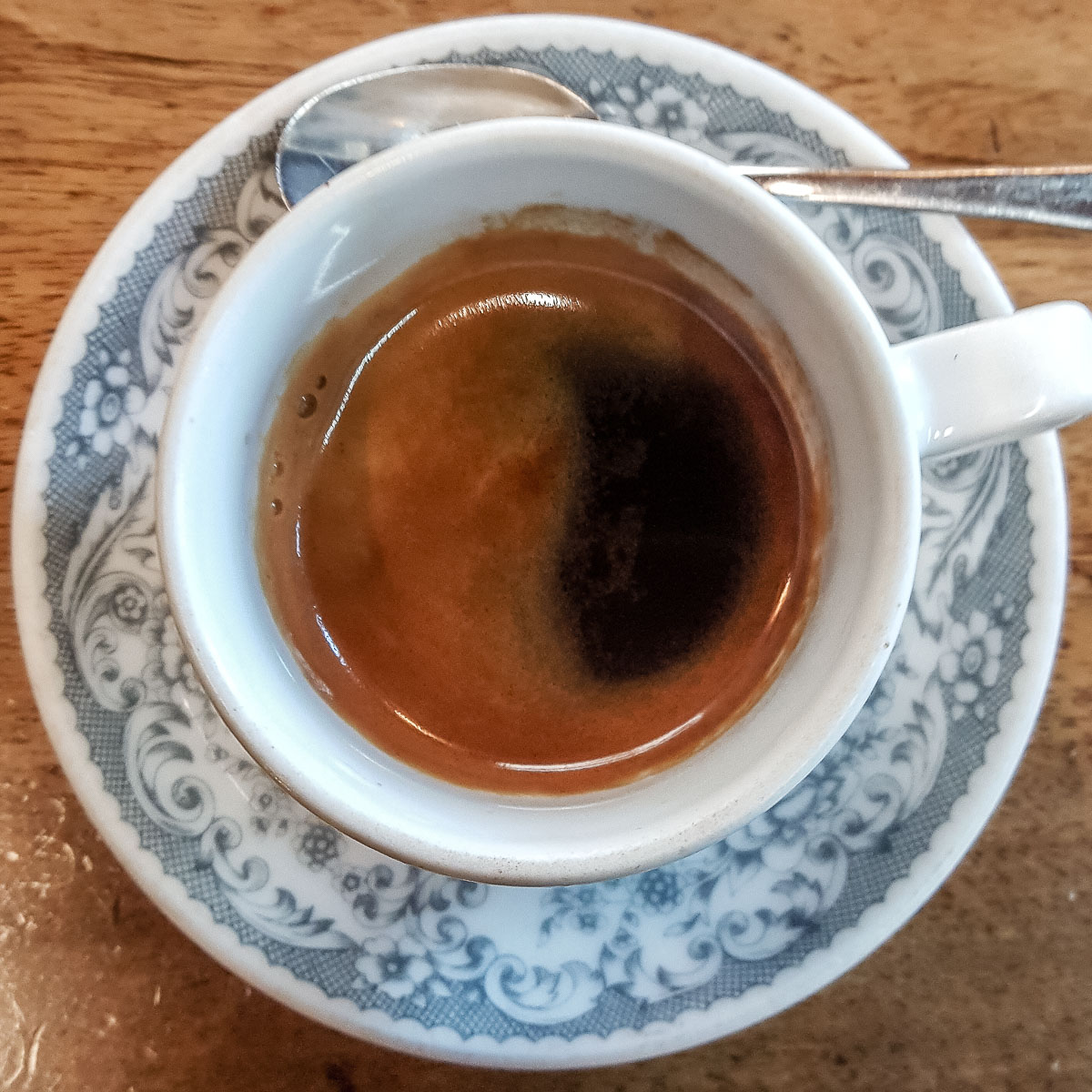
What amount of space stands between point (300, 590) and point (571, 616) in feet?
1.34

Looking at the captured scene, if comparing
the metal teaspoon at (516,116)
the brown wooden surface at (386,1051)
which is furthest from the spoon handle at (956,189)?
the brown wooden surface at (386,1051)

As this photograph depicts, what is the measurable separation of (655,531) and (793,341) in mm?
349

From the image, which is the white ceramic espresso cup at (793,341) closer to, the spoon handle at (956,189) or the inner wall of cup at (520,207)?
the inner wall of cup at (520,207)

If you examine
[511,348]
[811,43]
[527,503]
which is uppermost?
[811,43]

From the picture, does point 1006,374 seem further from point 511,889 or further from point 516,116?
point 511,889

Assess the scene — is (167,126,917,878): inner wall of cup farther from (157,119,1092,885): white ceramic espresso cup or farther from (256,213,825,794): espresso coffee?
(256,213,825,794): espresso coffee

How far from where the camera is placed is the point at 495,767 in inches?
49.9


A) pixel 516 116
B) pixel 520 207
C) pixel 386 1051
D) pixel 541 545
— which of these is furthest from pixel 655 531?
pixel 386 1051

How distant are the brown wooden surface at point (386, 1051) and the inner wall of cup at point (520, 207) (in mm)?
459

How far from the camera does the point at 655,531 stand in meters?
1.27

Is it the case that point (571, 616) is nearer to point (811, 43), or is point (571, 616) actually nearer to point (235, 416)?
point (235, 416)

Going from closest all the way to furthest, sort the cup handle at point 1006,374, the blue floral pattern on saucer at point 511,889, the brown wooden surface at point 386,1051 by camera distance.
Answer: the cup handle at point 1006,374 → the blue floral pattern on saucer at point 511,889 → the brown wooden surface at point 386,1051

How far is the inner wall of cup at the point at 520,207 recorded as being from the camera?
0.88m

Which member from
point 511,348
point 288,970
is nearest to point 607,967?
point 288,970
